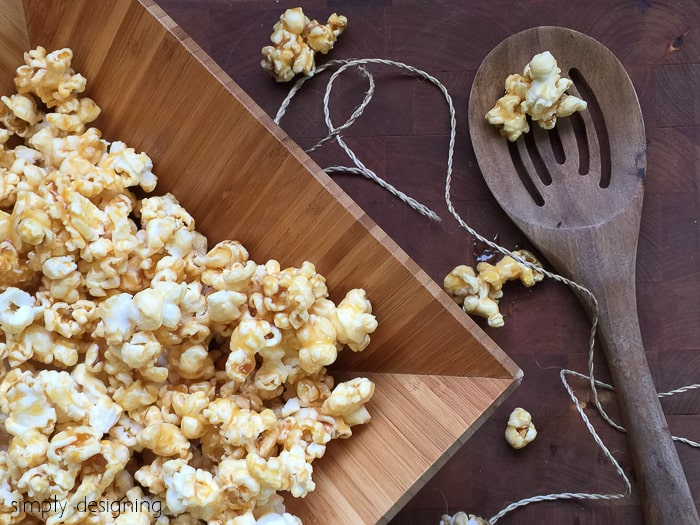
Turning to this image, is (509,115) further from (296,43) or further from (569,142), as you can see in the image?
(296,43)

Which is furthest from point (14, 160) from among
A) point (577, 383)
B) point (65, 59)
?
point (577, 383)

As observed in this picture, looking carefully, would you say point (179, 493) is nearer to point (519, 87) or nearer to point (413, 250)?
point (413, 250)

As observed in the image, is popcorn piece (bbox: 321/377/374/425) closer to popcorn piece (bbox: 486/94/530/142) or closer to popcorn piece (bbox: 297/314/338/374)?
popcorn piece (bbox: 297/314/338/374)

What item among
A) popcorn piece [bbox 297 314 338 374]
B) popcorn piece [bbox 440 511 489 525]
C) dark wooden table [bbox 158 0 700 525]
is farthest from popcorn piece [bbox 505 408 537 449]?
popcorn piece [bbox 297 314 338 374]

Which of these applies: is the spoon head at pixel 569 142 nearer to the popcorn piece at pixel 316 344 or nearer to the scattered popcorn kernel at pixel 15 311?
the popcorn piece at pixel 316 344

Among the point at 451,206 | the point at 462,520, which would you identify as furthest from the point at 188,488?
the point at 451,206
